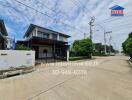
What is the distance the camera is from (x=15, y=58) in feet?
31.6

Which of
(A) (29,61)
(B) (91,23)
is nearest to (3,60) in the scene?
(A) (29,61)

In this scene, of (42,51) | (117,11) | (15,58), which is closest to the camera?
(15,58)

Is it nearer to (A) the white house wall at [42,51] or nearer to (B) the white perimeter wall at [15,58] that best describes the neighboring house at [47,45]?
(A) the white house wall at [42,51]

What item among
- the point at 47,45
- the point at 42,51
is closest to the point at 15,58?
the point at 42,51

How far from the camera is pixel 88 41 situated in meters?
25.5

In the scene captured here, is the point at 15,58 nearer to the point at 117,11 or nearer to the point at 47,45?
the point at 47,45

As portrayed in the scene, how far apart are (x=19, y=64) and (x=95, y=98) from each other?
8065 mm

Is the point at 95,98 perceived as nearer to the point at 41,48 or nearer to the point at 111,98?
the point at 111,98

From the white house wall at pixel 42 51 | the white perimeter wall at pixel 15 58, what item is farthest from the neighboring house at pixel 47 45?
the white perimeter wall at pixel 15 58

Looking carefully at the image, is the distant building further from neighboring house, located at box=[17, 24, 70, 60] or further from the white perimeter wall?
the white perimeter wall

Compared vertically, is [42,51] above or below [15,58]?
above

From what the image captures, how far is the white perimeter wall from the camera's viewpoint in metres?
8.76

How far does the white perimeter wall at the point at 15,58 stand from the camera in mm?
8761

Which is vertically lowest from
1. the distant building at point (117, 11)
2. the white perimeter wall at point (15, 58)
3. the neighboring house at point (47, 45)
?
the white perimeter wall at point (15, 58)
